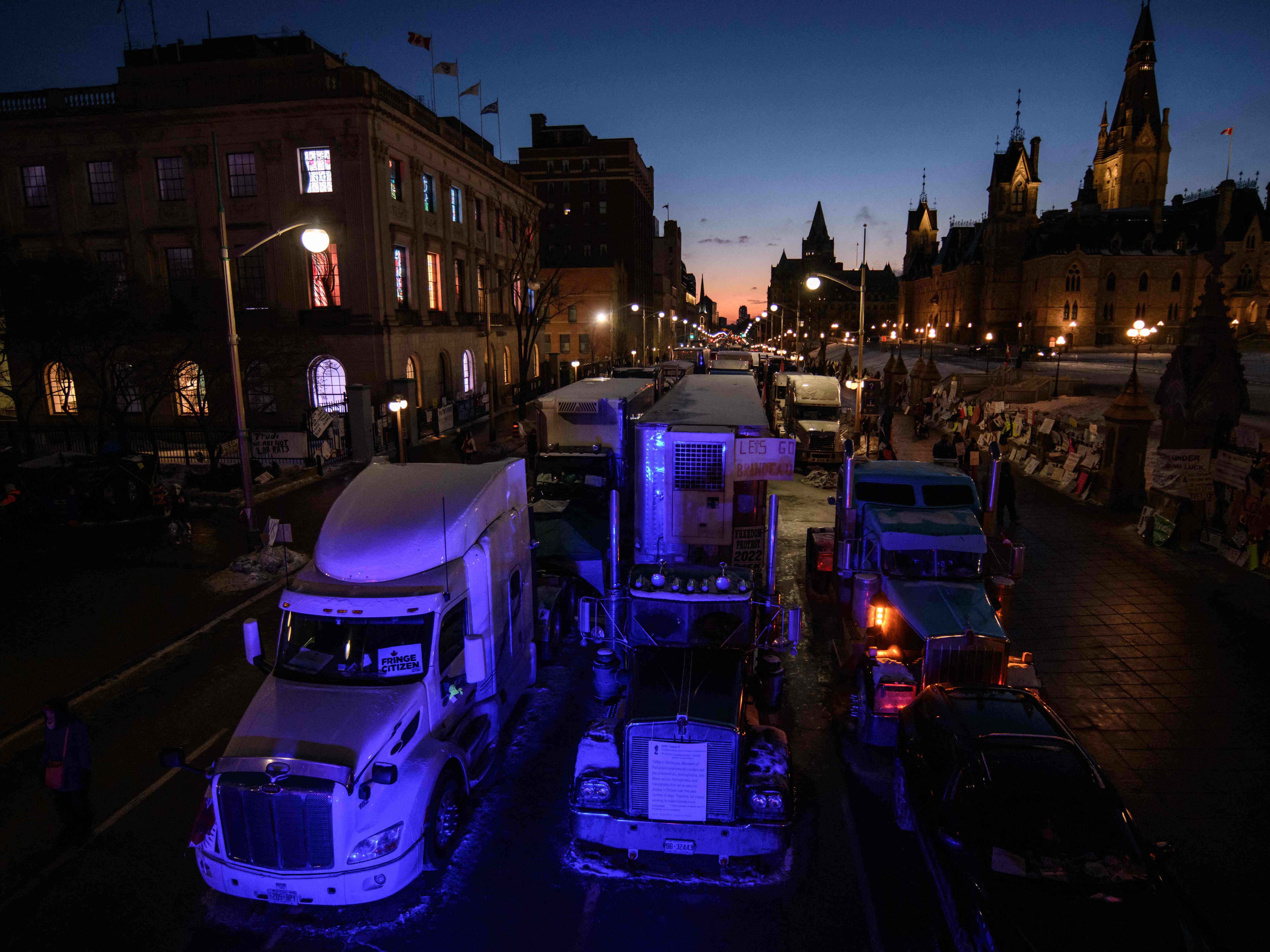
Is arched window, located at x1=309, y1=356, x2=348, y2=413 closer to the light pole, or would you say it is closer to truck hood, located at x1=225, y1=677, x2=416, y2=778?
the light pole

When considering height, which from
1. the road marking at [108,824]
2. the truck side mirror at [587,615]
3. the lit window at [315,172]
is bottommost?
the road marking at [108,824]

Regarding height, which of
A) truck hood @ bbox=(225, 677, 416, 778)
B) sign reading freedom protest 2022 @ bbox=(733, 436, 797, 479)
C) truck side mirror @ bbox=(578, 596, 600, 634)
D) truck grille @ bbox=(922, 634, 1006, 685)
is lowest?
truck grille @ bbox=(922, 634, 1006, 685)

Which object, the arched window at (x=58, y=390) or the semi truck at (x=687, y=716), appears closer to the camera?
the semi truck at (x=687, y=716)

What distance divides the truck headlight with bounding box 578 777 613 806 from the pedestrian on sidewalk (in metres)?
5.03

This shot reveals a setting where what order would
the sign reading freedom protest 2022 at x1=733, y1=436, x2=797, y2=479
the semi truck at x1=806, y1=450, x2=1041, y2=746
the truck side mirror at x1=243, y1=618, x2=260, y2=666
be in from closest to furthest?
1. the truck side mirror at x1=243, y1=618, x2=260, y2=666
2. the semi truck at x1=806, y1=450, x2=1041, y2=746
3. the sign reading freedom protest 2022 at x1=733, y1=436, x2=797, y2=479

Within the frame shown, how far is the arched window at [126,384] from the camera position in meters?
24.5

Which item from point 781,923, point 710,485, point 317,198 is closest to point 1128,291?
point 317,198

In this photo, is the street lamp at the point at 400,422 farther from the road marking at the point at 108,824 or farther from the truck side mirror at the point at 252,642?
the truck side mirror at the point at 252,642

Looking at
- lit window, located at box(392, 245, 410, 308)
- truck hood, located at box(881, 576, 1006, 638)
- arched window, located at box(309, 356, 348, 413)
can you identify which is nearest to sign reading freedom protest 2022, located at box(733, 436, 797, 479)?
truck hood, located at box(881, 576, 1006, 638)

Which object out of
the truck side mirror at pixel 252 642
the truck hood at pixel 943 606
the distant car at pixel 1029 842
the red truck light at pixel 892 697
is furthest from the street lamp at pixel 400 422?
the distant car at pixel 1029 842

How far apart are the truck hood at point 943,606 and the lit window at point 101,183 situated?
4213 centimetres

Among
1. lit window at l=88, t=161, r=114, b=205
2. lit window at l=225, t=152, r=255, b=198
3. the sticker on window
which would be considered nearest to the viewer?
the sticker on window

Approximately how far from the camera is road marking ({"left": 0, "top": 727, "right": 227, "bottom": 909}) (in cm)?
680

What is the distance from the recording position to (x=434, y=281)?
41750 millimetres
